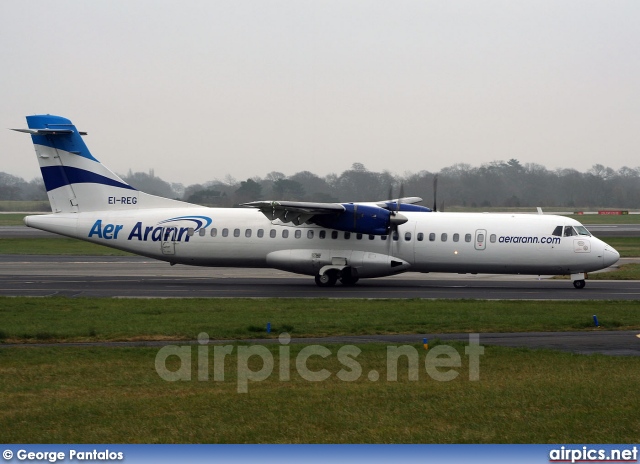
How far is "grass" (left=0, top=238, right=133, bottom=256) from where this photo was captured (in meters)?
47.5

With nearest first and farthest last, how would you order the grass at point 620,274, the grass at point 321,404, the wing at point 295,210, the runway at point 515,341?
1. the grass at point 321,404
2. the runway at point 515,341
3. the wing at point 295,210
4. the grass at point 620,274

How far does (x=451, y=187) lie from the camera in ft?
203

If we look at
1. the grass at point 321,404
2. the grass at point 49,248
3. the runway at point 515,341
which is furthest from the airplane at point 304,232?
the grass at point 49,248

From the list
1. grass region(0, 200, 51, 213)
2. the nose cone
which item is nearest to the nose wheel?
the nose cone

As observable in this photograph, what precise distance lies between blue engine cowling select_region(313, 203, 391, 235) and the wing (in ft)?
1.03

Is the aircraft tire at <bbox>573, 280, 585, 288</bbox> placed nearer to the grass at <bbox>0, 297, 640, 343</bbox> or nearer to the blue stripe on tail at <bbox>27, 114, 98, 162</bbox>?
the grass at <bbox>0, 297, 640, 343</bbox>

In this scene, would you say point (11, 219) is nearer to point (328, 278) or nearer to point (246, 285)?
point (246, 285)

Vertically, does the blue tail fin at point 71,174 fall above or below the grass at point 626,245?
above

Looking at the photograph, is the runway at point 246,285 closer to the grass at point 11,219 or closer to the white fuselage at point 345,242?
the white fuselage at point 345,242

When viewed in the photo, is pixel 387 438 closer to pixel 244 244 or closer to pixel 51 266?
pixel 244 244

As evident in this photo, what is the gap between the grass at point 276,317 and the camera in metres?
18.5

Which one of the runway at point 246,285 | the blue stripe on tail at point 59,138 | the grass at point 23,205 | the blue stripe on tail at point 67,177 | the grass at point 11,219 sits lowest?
the runway at point 246,285

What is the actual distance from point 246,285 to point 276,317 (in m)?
10.3

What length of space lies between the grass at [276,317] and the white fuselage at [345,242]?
195 inches
